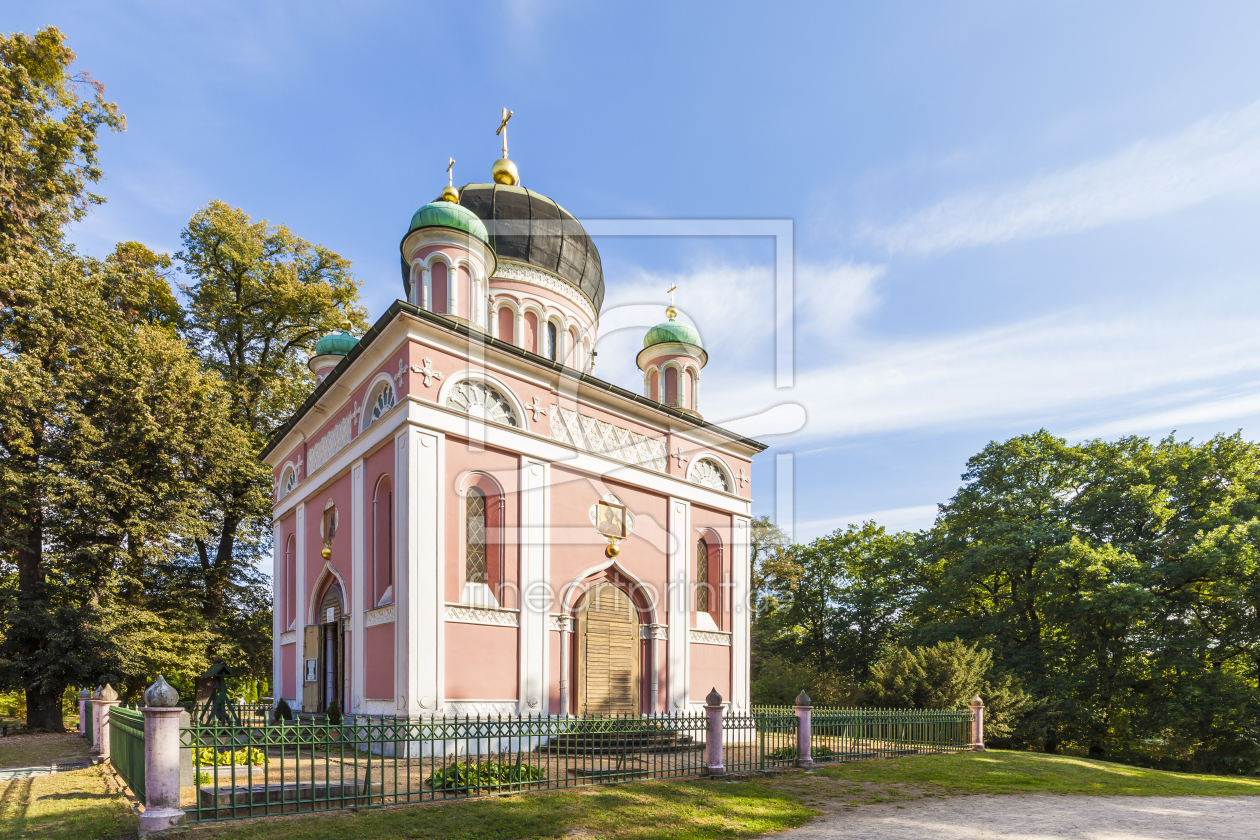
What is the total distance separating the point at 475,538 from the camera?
13180 mm

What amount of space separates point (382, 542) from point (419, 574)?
1865 mm

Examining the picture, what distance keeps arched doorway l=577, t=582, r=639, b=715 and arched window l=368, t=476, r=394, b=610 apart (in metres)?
3.69

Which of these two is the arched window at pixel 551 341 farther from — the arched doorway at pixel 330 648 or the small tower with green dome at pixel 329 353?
the arched doorway at pixel 330 648

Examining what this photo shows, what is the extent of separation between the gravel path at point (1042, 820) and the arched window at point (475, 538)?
6.83m

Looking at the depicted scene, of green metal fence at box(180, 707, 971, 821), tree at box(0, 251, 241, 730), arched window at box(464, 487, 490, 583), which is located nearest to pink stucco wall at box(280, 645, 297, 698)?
tree at box(0, 251, 241, 730)

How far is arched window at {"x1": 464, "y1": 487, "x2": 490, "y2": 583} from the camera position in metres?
12.9

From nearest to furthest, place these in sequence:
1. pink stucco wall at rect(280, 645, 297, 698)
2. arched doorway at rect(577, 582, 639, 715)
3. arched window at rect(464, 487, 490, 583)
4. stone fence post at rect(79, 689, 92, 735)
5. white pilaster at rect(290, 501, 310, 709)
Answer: arched window at rect(464, 487, 490, 583) < arched doorway at rect(577, 582, 639, 715) < stone fence post at rect(79, 689, 92, 735) < white pilaster at rect(290, 501, 310, 709) < pink stucco wall at rect(280, 645, 297, 698)

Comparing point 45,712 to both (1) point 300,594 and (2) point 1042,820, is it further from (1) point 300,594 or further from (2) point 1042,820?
(2) point 1042,820

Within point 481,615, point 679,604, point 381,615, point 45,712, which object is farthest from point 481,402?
point 45,712

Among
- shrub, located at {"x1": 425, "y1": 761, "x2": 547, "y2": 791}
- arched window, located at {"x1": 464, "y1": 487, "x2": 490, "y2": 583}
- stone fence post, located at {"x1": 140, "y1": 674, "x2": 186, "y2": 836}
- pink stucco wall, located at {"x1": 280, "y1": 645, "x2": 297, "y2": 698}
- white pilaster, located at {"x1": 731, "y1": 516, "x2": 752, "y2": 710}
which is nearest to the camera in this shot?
stone fence post, located at {"x1": 140, "y1": 674, "x2": 186, "y2": 836}

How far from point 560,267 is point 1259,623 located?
2163cm

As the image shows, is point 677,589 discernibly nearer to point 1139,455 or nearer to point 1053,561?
point 1053,561

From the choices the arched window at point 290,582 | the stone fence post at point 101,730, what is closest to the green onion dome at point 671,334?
the arched window at point 290,582

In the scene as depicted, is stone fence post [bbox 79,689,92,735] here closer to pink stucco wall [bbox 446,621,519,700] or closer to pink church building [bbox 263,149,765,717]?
pink church building [bbox 263,149,765,717]
